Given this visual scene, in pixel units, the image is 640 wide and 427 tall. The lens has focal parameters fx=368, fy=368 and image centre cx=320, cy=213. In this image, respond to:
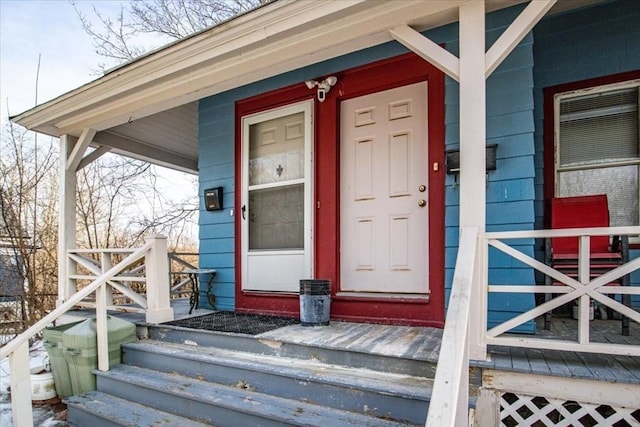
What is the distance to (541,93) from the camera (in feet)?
10.5

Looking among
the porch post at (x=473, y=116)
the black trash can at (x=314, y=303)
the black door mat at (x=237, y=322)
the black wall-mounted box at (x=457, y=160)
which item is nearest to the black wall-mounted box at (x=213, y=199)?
the black door mat at (x=237, y=322)

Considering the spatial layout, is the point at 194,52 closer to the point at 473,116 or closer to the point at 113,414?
the point at 473,116

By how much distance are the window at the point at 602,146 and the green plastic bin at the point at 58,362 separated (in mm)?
4426

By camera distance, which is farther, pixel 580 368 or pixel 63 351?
pixel 63 351

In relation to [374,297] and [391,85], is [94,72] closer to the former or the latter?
[391,85]

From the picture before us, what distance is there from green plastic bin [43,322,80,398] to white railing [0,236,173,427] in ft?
1.09

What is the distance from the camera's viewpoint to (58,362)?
3.06 meters

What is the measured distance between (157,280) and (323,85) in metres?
2.34

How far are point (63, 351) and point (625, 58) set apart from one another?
201 inches

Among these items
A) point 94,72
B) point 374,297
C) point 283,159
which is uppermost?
point 94,72

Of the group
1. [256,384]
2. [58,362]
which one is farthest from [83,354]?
[256,384]

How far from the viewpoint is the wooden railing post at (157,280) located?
3287 millimetres

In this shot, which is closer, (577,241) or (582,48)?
(577,241)

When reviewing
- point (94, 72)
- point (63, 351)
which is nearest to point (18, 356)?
point (63, 351)
